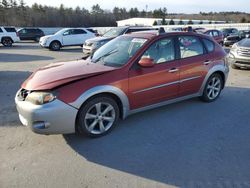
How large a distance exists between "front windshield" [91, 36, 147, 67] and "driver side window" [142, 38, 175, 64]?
0.21 meters

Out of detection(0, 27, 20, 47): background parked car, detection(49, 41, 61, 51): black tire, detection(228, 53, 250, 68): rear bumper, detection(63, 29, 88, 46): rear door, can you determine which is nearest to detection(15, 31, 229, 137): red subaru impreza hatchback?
detection(228, 53, 250, 68): rear bumper

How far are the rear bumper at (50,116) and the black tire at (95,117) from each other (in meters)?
0.17

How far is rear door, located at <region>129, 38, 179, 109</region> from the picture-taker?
4730 mm

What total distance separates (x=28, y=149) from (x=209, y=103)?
13.2 ft

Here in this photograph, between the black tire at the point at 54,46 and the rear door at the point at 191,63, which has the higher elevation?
the rear door at the point at 191,63

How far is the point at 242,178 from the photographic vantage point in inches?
131

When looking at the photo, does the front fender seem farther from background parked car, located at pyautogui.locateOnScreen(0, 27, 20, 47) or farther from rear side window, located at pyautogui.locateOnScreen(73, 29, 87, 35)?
background parked car, located at pyautogui.locateOnScreen(0, 27, 20, 47)

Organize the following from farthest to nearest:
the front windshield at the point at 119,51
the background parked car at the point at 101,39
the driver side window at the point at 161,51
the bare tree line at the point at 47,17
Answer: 1. the bare tree line at the point at 47,17
2. the background parked car at the point at 101,39
3. the driver side window at the point at 161,51
4. the front windshield at the point at 119,51

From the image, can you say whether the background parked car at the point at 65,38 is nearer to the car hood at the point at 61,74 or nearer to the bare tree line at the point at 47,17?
the car hood at the point at 61,74

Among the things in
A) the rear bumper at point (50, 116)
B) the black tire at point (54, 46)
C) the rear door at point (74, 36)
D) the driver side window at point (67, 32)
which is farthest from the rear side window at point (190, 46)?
the driver side window at point (67, 32)

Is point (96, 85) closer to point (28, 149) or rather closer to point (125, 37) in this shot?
point (28, 149)

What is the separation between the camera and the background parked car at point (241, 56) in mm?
10148

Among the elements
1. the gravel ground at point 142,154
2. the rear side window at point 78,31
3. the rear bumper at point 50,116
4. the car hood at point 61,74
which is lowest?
the gravel ground at point 142,154

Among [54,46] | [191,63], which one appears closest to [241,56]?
[191,63]
